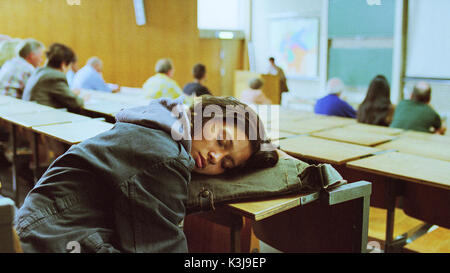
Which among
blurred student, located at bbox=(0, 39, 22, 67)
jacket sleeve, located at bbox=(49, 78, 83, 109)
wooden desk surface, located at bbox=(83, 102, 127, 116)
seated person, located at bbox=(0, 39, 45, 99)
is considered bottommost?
wooden desk surface, located at bbox=(83, 102, 127, 116)

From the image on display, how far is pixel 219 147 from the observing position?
50.4 inches

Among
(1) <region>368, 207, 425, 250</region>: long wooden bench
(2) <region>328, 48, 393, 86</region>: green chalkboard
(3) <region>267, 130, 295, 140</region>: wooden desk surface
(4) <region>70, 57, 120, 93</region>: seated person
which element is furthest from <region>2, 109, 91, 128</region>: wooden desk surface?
(2) <region>328, 48, 393, 86</region>: green chalkboard

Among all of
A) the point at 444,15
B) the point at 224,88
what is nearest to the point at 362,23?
the point at 444,15

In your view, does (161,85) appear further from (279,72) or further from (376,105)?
(279,72)

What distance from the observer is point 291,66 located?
29.8 feet

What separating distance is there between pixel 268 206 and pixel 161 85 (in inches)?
159

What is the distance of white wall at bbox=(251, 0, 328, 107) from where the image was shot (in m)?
8.43

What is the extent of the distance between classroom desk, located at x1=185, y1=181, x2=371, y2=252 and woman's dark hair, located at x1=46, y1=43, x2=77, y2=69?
83.1 inches

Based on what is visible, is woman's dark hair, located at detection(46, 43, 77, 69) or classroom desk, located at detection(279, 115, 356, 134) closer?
classroom desk, located at detection(279, 115, 356, 134)

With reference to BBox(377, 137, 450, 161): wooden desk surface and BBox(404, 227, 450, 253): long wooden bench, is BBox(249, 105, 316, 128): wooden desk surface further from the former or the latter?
BBox(404, 227, 450, 253): long wooden bench

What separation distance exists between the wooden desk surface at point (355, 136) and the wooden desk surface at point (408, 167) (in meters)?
0.43

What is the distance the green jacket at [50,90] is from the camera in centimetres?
340

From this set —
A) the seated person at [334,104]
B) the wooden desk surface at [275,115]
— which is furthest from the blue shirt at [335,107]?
the wooden desk surface at [275,115]

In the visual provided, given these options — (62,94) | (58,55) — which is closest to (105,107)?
(62,94)
